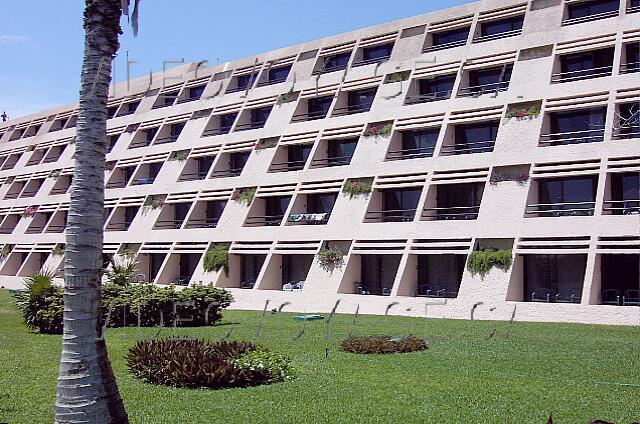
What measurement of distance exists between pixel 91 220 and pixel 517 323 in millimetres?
19989

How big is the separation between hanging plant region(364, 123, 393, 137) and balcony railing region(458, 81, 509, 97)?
12.8ft

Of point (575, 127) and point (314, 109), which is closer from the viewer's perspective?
point (575, 127)

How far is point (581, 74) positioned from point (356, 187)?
11672mm

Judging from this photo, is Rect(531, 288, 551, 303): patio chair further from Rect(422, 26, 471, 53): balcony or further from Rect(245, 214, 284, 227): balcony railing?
Rect(245, 214, 284, 227): balcony railing

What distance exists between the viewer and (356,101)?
3856 centimetres

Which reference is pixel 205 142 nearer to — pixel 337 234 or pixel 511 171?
pixel 337 234

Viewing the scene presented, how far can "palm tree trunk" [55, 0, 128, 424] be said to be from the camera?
310 inches

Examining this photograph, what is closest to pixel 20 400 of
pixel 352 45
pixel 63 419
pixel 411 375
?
pixel 63 419

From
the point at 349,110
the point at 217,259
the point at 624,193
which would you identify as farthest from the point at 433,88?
the point at 217,259

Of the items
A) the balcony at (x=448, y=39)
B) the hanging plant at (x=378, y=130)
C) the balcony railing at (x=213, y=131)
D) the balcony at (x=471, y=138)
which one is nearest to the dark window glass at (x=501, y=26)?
the balcony at (x=448, y=39)

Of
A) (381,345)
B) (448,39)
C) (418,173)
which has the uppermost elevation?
(448,39)

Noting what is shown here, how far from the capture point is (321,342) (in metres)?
18.7

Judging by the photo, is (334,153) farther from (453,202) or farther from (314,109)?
(453,202)

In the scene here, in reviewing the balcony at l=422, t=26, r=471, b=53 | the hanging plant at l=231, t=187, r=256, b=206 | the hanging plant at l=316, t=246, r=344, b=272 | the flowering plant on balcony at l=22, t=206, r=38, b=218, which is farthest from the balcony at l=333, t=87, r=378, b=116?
the flowering plant on balcony at l=22, t=206, r=38, b=218
